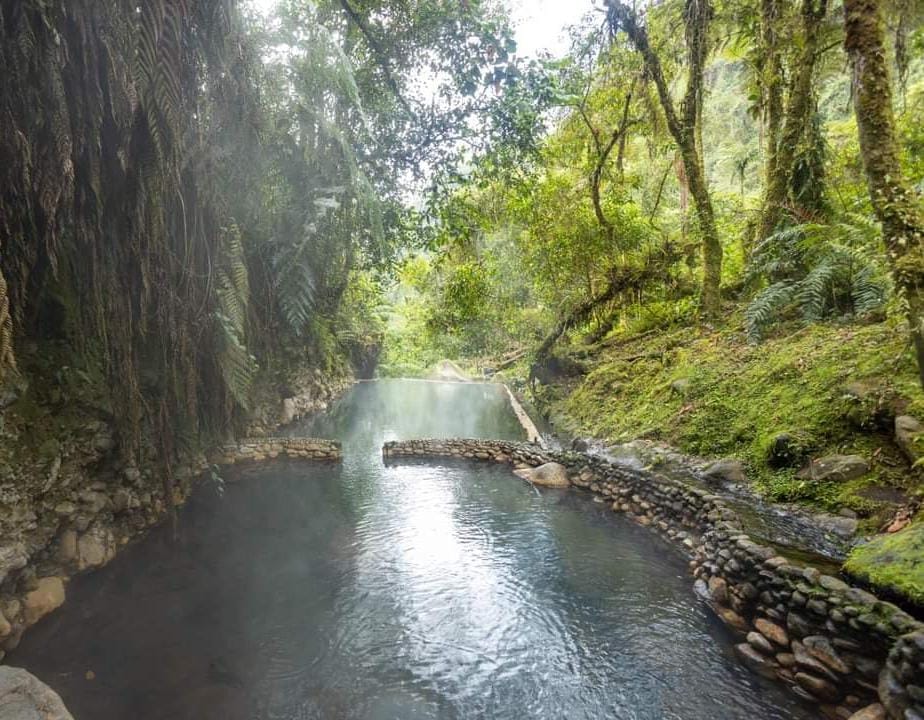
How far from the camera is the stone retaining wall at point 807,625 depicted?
8.55 ft

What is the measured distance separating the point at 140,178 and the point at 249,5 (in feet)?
10.0

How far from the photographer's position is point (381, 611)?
4203 mm

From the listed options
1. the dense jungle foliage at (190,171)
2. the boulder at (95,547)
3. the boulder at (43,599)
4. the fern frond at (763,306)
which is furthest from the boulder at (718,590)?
the boulder at (95,547)

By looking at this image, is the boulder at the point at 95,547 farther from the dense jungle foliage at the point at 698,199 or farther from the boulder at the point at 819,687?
the boulder at the point at 819,687

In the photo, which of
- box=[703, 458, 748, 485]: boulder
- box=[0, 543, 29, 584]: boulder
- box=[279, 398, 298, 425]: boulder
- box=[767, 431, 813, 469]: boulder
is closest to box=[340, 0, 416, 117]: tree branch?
box=[0, 543, 29, 584]: boulder

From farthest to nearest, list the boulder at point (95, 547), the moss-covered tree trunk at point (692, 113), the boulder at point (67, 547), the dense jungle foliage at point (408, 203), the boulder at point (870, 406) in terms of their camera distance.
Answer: the moss-covered tree trunk at point (692, 113)
the boulder at point (870, 406)
the boulder at point (95, 547)
the boulder at point (67, 547)
the dense jungle foliage at point (408, 203)

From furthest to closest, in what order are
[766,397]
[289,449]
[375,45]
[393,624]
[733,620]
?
[289,449]
[766,397]
[393,624]
[733,620]
[375,45]

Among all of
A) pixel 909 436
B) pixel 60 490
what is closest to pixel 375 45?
pixel 60 490

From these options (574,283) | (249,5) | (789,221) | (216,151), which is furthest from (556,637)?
(574,283)

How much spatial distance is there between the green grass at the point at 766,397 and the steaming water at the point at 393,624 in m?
1.69

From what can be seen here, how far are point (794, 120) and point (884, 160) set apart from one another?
210 inches

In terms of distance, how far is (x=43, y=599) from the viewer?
3686 mm

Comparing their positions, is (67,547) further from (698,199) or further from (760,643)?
(698,199)

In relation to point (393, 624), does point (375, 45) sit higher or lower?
higher
